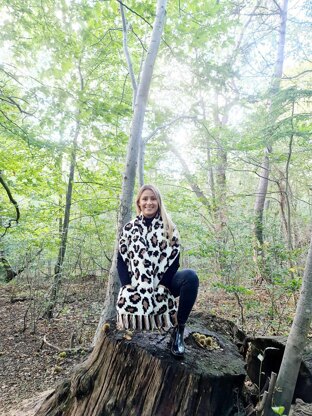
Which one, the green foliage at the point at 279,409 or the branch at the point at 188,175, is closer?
the green foliage at the point at 279,409

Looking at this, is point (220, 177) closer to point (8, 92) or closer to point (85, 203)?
point (85, 203)

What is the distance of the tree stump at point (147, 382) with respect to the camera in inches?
77.9

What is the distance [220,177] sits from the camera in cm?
998

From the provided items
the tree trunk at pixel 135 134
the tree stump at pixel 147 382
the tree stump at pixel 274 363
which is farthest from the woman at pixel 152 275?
the tree trunk at pixel 135 134

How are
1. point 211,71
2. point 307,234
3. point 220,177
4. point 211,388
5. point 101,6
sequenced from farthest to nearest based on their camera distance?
point 220,177 < point 307,234 < point 211,71 < point 101,6 < point 211,388

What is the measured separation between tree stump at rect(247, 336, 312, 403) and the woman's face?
164 cm

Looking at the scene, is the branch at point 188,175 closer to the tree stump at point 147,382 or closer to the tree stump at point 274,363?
the tree stump at point 274,363

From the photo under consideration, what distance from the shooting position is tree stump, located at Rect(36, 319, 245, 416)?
6.49 feet

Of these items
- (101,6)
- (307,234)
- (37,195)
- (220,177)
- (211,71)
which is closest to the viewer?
(101,6)

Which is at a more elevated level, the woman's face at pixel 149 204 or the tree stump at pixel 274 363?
the woman's face at pixel 149 204

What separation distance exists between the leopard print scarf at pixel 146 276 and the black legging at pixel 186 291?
0.20 m

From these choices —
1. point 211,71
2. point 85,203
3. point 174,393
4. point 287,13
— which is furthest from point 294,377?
point 287,13

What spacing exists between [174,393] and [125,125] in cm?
615

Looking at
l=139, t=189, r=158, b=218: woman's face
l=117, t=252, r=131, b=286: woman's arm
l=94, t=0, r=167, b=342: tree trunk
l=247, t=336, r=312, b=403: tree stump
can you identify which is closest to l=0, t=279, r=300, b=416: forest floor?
l=247, t=336, r=312, b=403: tree stump
